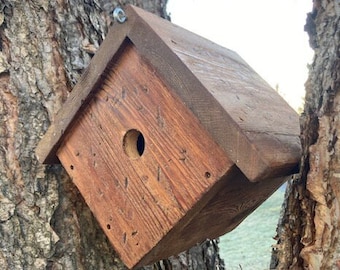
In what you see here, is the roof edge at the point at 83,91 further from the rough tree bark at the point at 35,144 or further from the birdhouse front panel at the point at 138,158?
the rough tree bark at the point at 35,144

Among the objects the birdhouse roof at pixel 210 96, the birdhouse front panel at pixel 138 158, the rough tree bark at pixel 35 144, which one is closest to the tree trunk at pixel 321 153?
the birdhouse roof at pixel 210 96

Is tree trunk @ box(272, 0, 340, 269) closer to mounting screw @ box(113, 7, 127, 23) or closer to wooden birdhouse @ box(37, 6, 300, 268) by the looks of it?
wooden birdhouse @ box(37, 6, 300, 268)

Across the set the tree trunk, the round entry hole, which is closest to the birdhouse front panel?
the round entry hole

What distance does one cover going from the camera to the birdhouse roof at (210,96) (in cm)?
99

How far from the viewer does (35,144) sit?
1517 millimetres

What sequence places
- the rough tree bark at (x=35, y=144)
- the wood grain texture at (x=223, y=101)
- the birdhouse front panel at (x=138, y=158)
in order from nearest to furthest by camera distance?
1. the wood grain texture at (x=223, y=101)
2. the birdhouse front panel at (x=138, y=158)
3. the rough tree bark at (x=35, y=144)

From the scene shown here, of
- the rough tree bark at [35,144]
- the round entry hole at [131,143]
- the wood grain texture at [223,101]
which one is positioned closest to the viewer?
the wood grain texture at [223,101]

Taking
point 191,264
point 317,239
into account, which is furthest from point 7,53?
point 317,239

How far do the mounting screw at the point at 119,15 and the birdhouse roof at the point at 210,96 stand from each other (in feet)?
0.04

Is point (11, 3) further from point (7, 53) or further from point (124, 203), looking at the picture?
point (124, 203)

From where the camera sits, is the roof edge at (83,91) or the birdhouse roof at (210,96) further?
the roof edge at (83,91)

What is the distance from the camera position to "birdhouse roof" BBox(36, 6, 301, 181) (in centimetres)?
99

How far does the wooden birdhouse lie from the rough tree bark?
0.15m

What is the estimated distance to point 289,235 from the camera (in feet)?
3.78
